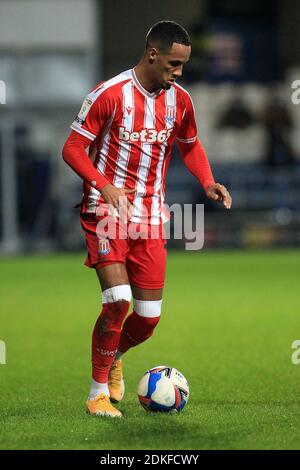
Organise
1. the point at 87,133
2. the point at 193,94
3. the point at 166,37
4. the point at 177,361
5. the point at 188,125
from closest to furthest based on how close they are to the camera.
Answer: the point at 166,37 < the point at 87,133 < the point at 188,125 < the point at 177,361 < the point at 193,94

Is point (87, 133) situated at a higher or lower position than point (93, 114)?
lower

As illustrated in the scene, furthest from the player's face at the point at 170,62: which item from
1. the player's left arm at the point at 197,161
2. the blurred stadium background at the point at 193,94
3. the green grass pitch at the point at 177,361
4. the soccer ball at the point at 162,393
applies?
the blurred stadium background at the point at 193,94

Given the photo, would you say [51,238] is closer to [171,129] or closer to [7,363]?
[7,363]

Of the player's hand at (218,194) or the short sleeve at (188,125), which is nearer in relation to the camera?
the player's hand at (218,194)

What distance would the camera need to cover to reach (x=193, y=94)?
2667 centimetres

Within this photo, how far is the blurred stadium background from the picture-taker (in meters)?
23.9

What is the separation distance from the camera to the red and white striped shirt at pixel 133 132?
21.0 ft

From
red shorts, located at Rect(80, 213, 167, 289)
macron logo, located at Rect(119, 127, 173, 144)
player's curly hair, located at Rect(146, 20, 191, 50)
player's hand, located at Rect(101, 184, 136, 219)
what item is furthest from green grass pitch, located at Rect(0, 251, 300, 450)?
player's curly hair, located at Rect(146, 20, 191, 50)

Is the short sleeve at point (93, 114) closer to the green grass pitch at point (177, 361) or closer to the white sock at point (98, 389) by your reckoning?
the white sock at point (98, 389)

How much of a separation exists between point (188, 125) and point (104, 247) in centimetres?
101

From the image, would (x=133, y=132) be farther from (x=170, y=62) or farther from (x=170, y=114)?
(x=170, y=62)

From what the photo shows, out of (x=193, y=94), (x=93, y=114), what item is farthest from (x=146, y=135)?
(x=193, y=94)

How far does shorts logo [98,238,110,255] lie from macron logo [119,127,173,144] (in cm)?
62
